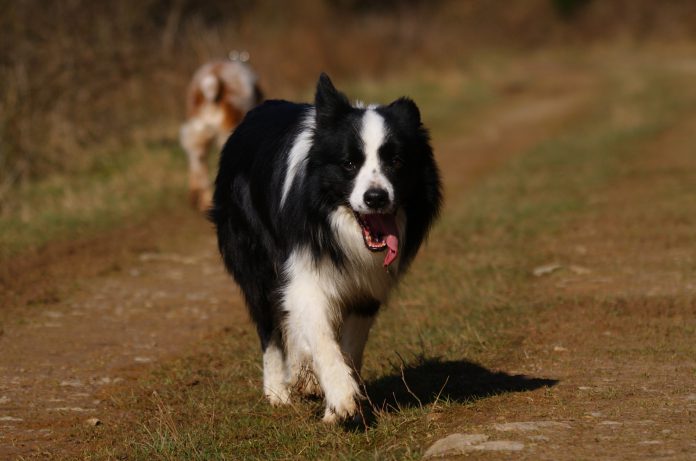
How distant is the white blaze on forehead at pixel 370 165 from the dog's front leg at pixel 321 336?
482 millimetres

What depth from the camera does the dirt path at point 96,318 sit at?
18.4 feet

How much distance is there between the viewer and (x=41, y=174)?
1361 cm

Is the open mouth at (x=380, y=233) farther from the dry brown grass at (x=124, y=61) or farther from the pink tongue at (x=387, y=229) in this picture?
the dry brown grass at (x=124, y=61)

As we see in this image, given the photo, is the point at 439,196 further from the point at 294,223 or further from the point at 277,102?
the point at 277,102

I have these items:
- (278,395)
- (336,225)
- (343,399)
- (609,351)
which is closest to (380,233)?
(336,225)

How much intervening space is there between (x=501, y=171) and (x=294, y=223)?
980cm

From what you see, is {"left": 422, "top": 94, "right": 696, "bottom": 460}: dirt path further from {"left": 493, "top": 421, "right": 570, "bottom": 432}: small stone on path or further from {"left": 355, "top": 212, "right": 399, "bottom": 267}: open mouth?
{"left": 355, "top": 212, "right": 399, "bottom": 267}: open mouth

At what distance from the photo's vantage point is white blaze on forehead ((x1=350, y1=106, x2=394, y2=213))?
16.2 ft

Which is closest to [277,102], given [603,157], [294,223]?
[294,223]

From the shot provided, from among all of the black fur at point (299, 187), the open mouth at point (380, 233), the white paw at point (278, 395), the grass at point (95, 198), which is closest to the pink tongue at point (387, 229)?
the open mouth at point (380, 233)

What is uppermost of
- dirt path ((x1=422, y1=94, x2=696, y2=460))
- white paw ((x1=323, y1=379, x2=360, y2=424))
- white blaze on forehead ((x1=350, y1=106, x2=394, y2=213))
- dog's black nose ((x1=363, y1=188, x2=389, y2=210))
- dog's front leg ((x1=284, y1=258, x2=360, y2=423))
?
white blaze on forehead ((x1=350, y1=106, x2=394, y2=213))

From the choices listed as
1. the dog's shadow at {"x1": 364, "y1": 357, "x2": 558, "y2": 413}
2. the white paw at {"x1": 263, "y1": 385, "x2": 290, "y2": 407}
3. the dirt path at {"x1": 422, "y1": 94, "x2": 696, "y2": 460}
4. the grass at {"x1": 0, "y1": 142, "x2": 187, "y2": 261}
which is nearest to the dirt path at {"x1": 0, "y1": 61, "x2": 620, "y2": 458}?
the grass at {"x1": 0, "y1": 142, "x2": 187, "y2": 261}

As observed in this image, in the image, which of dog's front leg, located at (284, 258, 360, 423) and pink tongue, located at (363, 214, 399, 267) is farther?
pink tongue, located at (363, 214, 399, 267)

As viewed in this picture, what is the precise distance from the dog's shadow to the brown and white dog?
231 inches
